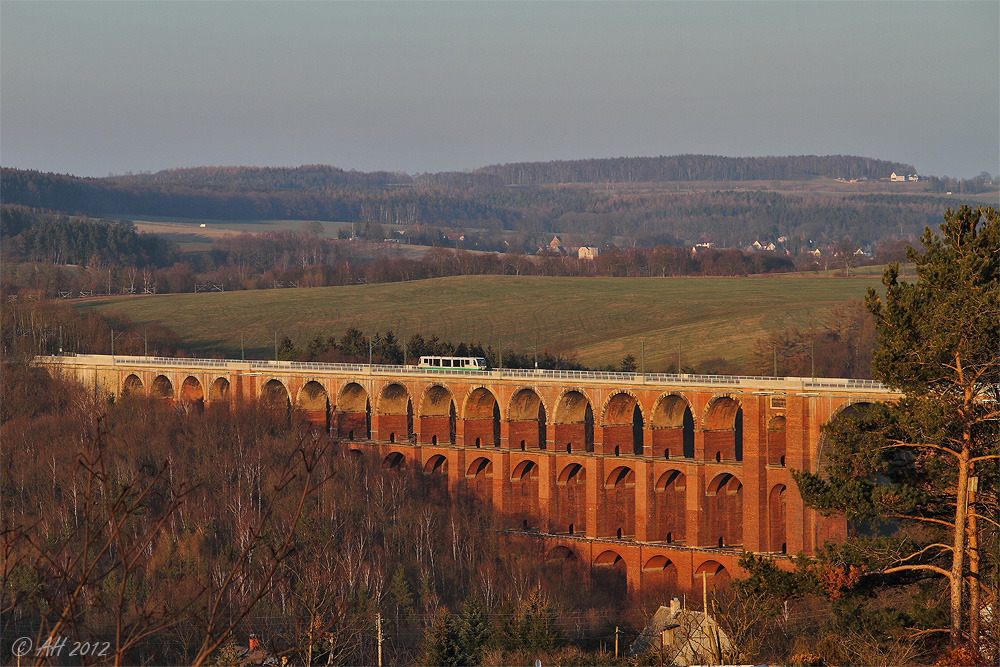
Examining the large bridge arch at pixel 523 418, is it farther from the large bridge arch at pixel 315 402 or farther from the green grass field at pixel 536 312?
the green grass field at pixel 536 312

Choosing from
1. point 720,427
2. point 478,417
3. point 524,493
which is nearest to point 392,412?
point 478,417

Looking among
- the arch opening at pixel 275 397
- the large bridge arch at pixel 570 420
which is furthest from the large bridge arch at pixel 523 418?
the arch opening at pixel 275 397

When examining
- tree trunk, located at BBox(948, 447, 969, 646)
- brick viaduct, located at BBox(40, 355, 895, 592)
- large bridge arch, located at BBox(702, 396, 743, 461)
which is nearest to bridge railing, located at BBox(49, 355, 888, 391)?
brick viaduct, located at BBox(40, 355, 895, 592)

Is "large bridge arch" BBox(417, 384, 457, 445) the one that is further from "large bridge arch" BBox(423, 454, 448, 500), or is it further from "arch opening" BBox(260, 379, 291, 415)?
"arch opening" BBox(260, 379, 291, 415)

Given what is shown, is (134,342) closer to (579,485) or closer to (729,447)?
(579,485)

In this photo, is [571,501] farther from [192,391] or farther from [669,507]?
[192,391]

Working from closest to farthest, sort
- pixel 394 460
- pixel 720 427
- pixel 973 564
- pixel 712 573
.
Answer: pixel 973 564 → pixel 712 573 → pixel 720 427 → pixel 394 460
